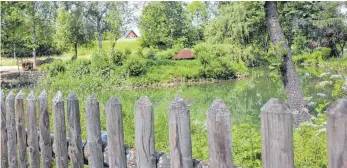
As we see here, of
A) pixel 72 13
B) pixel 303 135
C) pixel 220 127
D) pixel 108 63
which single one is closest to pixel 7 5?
pixel 108 63

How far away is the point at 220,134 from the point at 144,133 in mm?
391

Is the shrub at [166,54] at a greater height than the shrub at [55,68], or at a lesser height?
greater

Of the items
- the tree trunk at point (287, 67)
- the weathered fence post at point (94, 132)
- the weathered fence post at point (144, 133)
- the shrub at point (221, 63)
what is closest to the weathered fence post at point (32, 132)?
the weathered fence post at point (94, 132)

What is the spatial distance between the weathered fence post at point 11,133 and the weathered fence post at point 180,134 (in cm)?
136

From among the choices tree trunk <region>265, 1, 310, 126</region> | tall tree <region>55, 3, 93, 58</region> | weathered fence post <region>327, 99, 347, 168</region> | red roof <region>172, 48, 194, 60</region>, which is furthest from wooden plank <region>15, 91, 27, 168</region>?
tall tree <region>55, 3, 93, 58</region>

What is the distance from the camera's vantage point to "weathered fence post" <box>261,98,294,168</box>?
1052 millimetres

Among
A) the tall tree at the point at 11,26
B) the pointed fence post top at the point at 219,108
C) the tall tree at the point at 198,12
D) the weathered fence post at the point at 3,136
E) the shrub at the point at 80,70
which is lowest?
the weathered fence post at the point at 3,136

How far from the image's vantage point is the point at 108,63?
21375 millimetres

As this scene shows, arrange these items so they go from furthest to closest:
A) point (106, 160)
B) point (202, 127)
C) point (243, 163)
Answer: point (202, 127)
point (243, 163)
point (106, 160)

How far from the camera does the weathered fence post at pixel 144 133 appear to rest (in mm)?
1477

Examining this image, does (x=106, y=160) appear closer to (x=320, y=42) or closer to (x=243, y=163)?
(x=243, y=163)

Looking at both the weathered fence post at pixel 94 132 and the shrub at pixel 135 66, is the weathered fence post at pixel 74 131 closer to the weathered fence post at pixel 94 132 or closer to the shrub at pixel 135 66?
the weathered fence post at pixel 94 132

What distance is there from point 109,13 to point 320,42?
692 inches

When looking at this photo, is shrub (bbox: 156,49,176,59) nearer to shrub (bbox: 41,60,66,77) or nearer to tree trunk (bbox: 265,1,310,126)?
shrub (bbox: 41,60,66,77)
